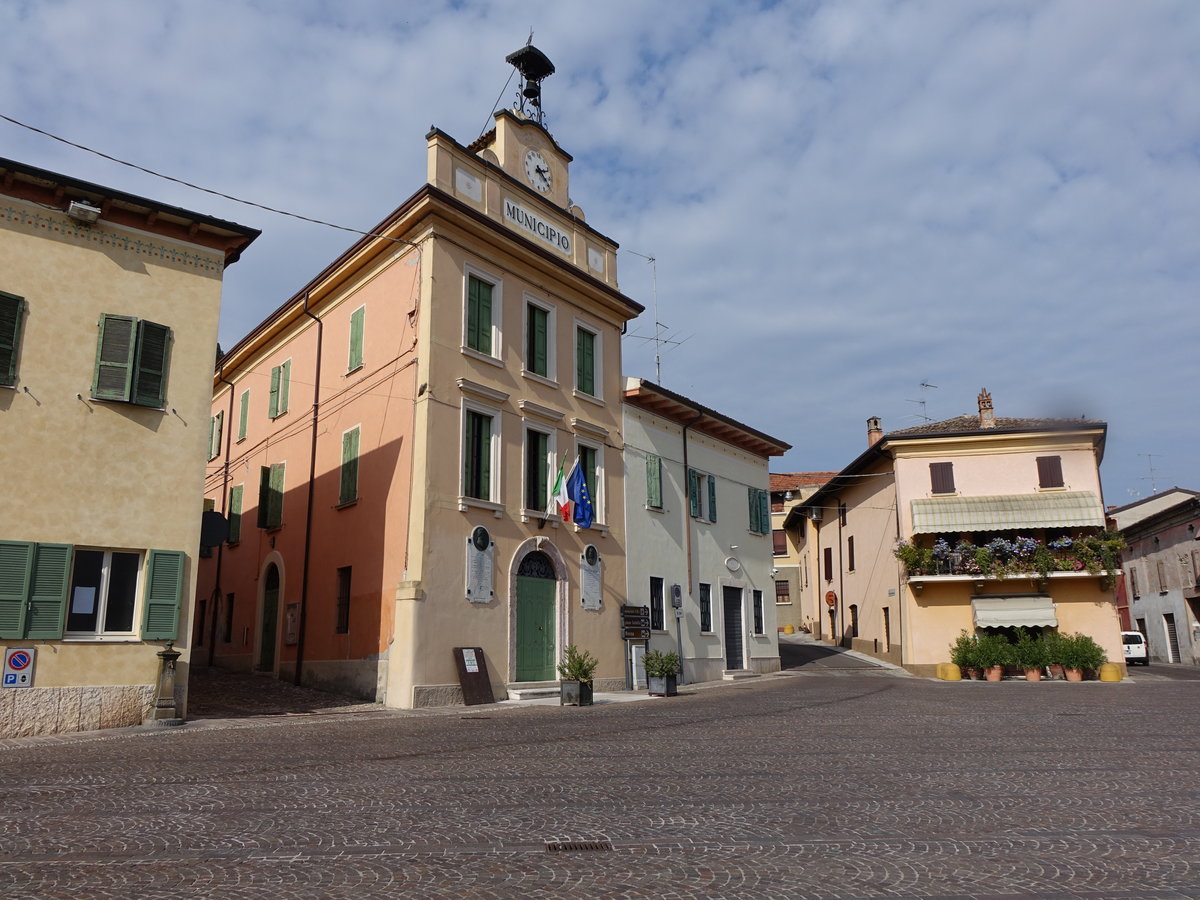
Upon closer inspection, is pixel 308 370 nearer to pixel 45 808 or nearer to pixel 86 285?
pixel 86 285

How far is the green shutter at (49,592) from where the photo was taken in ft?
43.1

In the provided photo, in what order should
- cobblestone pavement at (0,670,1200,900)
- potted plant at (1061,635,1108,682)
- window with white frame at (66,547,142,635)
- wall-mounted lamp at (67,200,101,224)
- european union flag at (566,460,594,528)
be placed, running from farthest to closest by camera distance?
potted plant at (1061,635,1108,682)
european union flag at (566,460,594,528)
wall-mounted lamp at (67,200,101,224)
window with white frame at (66,547,142,635)
cobblestone pavement at (0,670,1200,900)

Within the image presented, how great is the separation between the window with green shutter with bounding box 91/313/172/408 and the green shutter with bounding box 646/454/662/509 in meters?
13.4

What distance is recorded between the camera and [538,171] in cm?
2400

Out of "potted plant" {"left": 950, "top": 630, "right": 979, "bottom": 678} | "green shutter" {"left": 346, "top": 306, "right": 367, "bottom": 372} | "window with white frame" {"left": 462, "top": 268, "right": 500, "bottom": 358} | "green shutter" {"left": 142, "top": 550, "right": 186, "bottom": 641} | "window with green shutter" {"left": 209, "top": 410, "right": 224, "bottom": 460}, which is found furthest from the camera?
"potted plant" {"left": 950, "top": 630, "right": 979, "bottom": 678}

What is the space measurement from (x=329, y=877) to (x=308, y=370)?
20360mm

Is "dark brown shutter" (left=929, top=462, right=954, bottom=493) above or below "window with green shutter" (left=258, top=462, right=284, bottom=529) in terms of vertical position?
above

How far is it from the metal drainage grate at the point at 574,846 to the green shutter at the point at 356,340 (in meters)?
17.2

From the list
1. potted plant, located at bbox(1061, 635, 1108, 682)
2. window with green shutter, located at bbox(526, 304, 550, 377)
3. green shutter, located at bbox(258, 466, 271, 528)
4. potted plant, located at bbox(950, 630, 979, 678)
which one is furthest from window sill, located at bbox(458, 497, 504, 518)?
potted plant, located at bbox(1061, 635, 1108, 682)

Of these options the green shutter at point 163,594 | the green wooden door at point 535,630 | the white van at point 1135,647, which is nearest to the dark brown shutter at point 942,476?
the white van at point 1135,647

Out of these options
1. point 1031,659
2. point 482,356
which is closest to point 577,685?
point 482,356

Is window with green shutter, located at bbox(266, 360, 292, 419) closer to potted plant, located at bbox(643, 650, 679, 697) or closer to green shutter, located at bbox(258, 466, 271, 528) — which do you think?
green shutter, located at bbox(258, 466, 271, 528)

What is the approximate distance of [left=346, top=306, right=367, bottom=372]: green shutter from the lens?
859 inches

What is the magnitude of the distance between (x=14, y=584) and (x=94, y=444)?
2.26m
